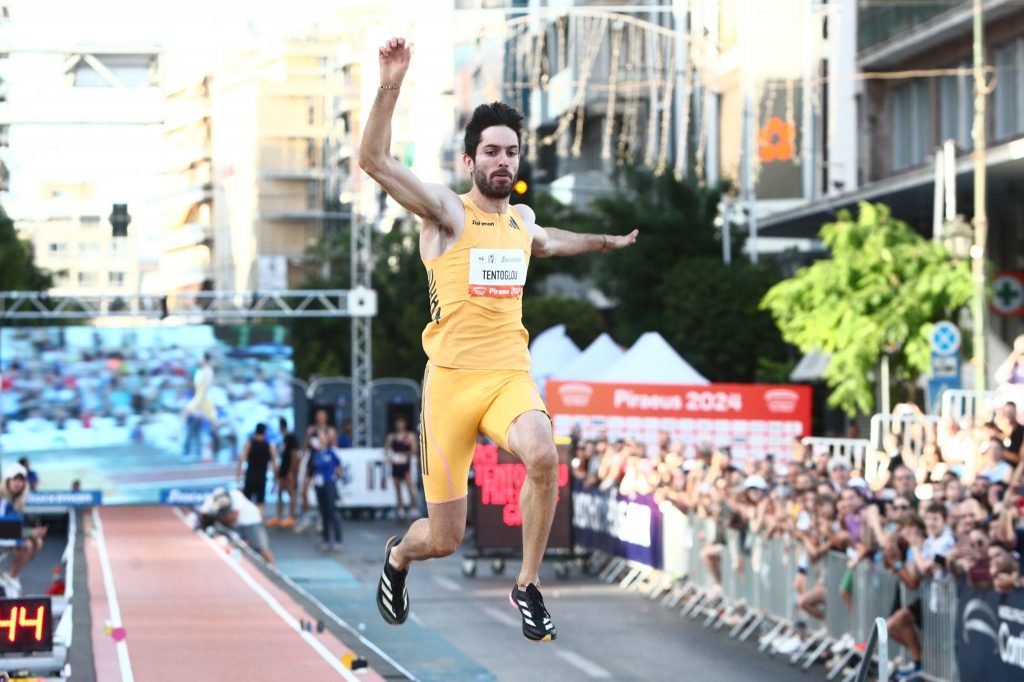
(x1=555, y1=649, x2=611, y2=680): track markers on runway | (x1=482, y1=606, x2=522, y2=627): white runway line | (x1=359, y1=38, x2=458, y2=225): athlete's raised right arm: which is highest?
(x1=359, y1=38, x2=458, y2=225): athlete's raised right arm

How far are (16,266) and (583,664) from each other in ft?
130

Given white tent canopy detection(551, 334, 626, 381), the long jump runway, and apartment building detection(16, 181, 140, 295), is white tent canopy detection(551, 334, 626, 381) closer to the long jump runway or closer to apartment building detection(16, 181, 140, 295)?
apartment building detection(16, 181, 140, 295)

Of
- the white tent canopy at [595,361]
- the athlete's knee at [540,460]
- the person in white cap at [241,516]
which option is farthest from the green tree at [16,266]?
the athlete's knee at [540,460]

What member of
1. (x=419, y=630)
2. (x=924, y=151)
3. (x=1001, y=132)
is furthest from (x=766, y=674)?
(x=924, y=151)

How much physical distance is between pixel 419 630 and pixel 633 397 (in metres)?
11.2

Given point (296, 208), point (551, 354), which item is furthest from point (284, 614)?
point (296, 208)

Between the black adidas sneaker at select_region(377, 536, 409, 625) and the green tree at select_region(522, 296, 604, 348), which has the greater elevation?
the green tree at select_region(522, 296, 604, 348)

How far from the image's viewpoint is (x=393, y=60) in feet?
23.6

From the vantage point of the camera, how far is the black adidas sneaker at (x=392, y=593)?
29.0ft

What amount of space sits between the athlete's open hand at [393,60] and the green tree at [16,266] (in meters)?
44.8

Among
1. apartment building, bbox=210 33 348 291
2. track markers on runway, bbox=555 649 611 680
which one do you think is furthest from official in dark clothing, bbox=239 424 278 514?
track markers on runway, bbox=555 649 611 680

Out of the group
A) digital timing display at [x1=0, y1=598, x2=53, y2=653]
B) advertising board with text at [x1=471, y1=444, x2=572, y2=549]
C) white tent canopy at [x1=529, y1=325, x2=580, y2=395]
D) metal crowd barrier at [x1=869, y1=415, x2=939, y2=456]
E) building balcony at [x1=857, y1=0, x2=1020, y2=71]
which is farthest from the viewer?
white tent canopy at [x1=529, y1=325, x2=580, y2=395]

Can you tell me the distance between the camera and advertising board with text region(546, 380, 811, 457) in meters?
29.9

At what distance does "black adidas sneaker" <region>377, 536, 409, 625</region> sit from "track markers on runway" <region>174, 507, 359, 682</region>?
11.4 ft
